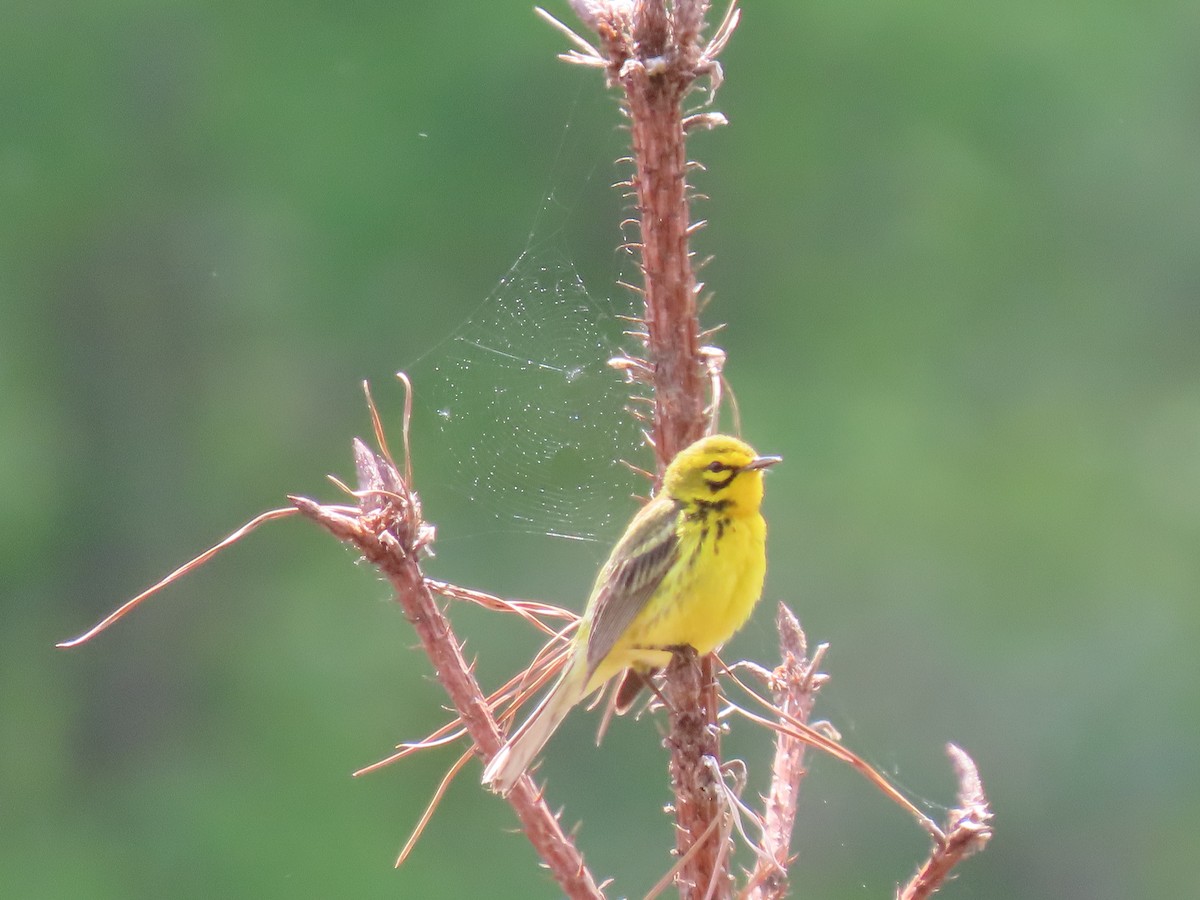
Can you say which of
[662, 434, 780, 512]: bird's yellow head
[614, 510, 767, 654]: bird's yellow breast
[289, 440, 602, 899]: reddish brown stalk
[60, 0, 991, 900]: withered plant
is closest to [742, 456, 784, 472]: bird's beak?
[662, 434, 780, 512]: bird's yellow head

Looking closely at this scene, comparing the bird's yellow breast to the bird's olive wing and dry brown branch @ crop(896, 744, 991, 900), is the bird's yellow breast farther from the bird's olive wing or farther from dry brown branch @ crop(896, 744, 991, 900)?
dry brown branch @ crop(896, 744, 991, 900)

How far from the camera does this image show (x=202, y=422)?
293 inches

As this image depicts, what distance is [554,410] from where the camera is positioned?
275 cm

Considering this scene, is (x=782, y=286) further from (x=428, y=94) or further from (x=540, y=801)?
(x=540, y=801)

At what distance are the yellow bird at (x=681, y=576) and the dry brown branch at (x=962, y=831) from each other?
0.39 metres

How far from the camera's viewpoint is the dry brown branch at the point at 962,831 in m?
1.13

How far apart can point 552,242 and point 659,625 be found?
5338 millimetres

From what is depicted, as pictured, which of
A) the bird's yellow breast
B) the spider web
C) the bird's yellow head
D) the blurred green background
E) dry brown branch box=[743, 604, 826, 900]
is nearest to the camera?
dry brown branch box=[743, 604, 826, 900]

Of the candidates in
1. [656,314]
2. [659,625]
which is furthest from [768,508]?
[656,314]

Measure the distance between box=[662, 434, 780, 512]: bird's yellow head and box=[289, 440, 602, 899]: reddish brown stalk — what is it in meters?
0.29

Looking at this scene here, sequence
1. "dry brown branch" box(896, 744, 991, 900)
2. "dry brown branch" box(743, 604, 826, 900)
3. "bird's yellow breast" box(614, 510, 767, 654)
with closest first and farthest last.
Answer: "dry brown branch" box(896, 744, 991, 900), "dry brown branch" box(743, 604, 826, 900), "bird's yellow breast" box(614, 510, 767, 654)

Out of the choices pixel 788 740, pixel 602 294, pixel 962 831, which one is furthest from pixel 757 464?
pixel 602 294

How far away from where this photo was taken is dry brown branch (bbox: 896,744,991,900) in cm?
113

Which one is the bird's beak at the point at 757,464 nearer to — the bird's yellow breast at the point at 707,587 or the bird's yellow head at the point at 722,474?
the bird's yellow head at the point at 722,474
